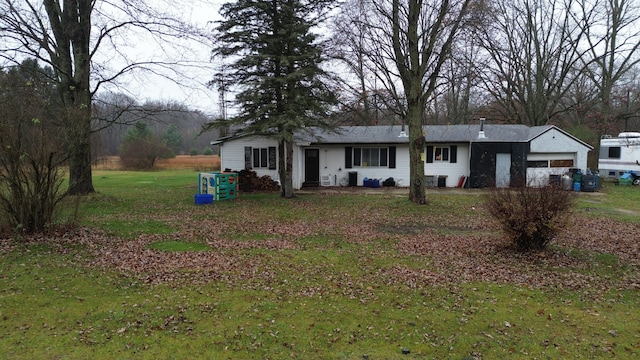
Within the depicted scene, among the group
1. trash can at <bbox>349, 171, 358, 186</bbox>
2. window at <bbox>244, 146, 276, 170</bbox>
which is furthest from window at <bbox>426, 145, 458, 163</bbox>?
window at <bbox>244, 146, 276, 170</bbox>

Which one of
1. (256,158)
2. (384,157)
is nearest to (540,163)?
(384,157)

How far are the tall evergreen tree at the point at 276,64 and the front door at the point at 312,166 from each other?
6008mm

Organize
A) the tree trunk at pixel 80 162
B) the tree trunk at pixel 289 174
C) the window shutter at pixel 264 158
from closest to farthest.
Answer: the tree trunk at pixel 80 162 < the tree trunk at pixel 289 174 < the window shutter at pixel 264 158

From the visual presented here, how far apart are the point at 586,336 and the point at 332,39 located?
1472cm

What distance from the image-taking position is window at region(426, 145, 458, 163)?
21.5 metres

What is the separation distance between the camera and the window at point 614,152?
2262 cm

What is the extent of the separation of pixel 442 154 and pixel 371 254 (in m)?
15.5

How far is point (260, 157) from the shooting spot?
20.4 meters

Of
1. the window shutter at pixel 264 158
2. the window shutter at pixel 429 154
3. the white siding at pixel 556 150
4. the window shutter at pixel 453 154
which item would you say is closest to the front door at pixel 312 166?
the window shutter at pixel 264 158

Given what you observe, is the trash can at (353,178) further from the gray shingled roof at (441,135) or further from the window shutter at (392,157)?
the window shutter at (392,157)

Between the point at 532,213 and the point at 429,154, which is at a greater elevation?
the point at 429,154

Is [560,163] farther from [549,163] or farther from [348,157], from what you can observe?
[348,157]

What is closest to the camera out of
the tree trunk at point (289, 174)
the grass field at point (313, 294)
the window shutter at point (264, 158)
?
the grass field at point (313, 294)

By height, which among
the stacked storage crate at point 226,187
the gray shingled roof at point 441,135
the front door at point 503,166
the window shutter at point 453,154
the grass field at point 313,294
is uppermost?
the gray shingled roof at point 441,135
